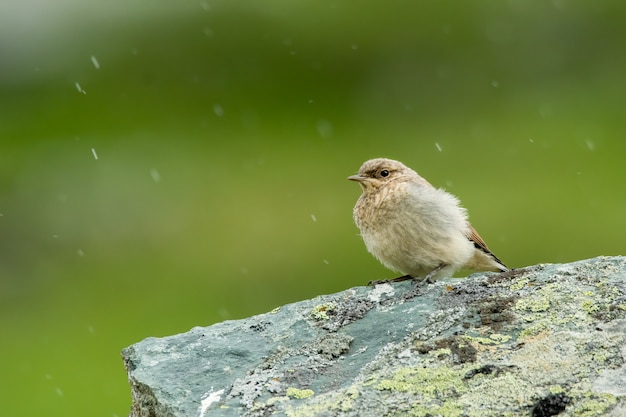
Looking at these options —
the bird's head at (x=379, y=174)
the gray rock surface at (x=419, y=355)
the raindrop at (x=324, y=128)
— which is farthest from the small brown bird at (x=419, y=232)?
the raindrop at (x=324, y=128)

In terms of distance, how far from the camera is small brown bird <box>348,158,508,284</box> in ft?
28.6

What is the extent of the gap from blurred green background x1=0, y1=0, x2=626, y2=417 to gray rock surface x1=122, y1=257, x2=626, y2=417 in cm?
1086

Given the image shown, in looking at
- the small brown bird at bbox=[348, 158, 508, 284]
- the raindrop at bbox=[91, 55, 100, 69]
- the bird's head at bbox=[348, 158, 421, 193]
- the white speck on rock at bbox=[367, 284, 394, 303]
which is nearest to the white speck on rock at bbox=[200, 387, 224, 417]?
the white speck on rock at bbox=[367, 284, 394, 303]

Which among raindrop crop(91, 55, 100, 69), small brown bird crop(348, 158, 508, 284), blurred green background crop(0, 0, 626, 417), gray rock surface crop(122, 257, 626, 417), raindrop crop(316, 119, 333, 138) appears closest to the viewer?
gray rock surface crop(122, 257, 626, 417)

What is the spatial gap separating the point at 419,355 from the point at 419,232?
342cm

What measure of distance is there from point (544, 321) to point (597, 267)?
78 centimetres

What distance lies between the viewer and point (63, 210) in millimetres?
23516

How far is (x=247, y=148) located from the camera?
91.2ft

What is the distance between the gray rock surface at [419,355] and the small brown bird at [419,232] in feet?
7.34

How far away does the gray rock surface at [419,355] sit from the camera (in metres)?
4.89

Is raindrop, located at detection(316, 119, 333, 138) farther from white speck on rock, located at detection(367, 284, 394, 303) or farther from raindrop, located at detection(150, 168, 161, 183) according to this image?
white speck on rock, located at detection(367, 284, 394, 303)

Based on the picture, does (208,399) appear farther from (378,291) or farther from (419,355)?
(378,291)

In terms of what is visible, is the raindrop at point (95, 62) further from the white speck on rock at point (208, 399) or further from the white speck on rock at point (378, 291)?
the white speck on rock at point (208, 399)

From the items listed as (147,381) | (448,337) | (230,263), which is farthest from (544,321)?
(230,263)
